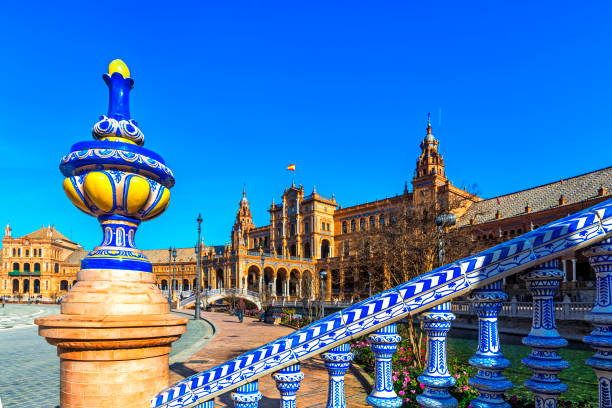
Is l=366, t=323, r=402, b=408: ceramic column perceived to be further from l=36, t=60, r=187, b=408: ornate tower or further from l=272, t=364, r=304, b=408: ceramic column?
l=36, t=60, r=187, b=408: ornate tower

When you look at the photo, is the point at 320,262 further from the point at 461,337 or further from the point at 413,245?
the point at 413,245

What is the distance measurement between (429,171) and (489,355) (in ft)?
164

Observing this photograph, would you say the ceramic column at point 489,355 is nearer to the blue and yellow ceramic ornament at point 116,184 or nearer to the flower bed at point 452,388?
the flower bed at point 452,388

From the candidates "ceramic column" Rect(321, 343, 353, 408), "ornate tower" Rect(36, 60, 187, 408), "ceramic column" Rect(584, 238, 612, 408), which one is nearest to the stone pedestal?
"ornate tower" Rect(36, 60, 187, 408)

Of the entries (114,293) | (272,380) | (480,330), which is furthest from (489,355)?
(272,380)

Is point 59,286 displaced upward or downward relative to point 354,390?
downward

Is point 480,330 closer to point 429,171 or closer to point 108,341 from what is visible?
point 108,341

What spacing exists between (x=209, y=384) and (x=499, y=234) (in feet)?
129

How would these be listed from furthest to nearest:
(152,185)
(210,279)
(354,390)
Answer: (210,279)
(354,390)
(152,185)

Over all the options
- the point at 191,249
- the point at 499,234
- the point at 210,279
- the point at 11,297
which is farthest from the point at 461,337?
the point at 11,297

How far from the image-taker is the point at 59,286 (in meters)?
90.2

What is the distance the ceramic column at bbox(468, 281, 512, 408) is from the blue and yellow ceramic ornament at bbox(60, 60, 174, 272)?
2.11 m

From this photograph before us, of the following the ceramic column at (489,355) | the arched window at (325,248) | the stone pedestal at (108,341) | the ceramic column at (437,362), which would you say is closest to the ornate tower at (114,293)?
the stone pedestal at (108,341)

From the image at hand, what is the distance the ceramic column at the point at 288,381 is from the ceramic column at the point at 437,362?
1.95 feet
